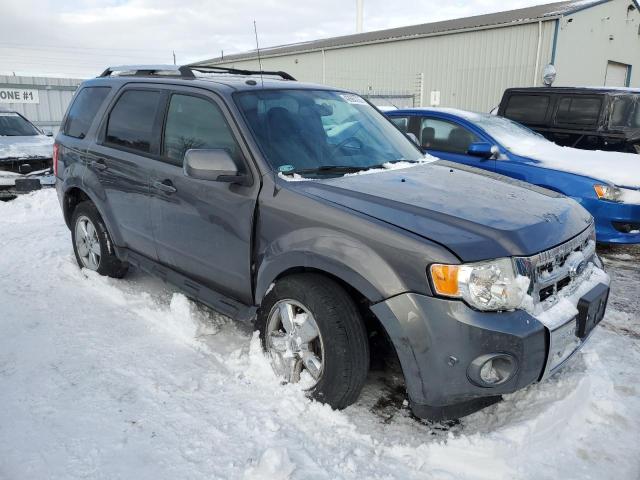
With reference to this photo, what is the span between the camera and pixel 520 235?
7.84 ft

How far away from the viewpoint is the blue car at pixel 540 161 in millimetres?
5234

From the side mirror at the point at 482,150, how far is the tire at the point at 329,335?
11.9ft

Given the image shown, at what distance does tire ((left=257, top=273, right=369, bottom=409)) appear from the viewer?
2.53 metres

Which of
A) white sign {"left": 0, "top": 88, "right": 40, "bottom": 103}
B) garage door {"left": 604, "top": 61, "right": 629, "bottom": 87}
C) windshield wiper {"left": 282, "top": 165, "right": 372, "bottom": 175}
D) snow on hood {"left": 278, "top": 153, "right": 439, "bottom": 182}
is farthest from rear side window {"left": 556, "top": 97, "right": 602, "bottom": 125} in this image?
garage door {"left": 604, "top": 61, "right": 629, "bottom": 87}

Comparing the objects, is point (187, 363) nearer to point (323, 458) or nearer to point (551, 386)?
point (323, 458)

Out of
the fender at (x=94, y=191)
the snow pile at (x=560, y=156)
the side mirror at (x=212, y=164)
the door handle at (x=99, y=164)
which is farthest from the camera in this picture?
the snow pile at (x=560, y=156)

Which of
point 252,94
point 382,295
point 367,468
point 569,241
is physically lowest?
point 367,468

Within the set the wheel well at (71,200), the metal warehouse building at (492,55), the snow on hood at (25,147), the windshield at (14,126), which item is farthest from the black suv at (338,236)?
the metal warehouse building at (492,55)

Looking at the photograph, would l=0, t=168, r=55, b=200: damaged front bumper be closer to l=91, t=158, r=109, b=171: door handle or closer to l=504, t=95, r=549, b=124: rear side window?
l=91, t=158, r=109, b=171: door handle

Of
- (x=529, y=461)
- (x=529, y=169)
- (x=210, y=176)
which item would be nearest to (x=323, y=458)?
(x=529, y=461)

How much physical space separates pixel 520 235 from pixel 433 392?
0.83m

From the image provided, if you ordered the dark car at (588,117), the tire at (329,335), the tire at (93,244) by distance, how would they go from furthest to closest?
the dark car at (588,117) < the tire at (93,244) < the tire at (329,335)

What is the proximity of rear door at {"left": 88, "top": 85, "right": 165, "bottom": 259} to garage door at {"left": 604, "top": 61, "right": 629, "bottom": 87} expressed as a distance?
68.6 feet

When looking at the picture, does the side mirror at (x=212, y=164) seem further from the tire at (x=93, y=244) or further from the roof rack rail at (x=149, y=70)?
the tire at (x=93, y=244)
